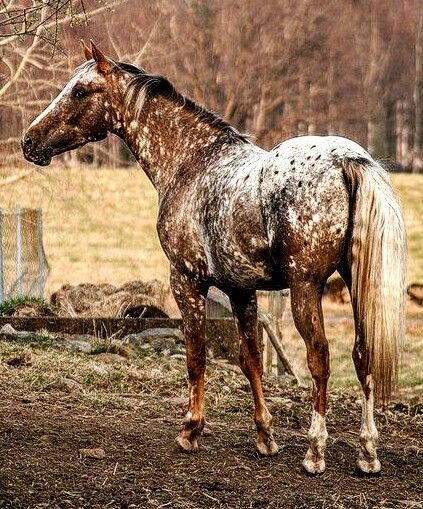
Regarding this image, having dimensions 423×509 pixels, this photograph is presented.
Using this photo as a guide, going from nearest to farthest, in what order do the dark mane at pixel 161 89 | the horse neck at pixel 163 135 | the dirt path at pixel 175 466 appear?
1. the dirt path at pixel 175 466
2. the horse neck at pixel 163 135
3. the dark mane at pixel 161 89

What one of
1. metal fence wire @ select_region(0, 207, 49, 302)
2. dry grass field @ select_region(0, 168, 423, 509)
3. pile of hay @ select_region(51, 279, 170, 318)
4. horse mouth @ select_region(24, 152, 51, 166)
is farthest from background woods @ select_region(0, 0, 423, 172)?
horse mouth @ select_region(24, 152, 51, 166)

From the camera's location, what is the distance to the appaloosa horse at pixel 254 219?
5.00 metres

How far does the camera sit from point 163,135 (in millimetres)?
6336

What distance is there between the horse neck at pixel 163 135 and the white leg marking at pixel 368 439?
1.87 meters

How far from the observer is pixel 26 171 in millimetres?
16844

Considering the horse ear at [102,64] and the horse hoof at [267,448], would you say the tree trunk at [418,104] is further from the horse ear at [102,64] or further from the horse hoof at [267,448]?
the horse hoof at [267,448]

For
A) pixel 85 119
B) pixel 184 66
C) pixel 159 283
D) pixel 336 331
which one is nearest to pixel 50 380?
pixel 85 119

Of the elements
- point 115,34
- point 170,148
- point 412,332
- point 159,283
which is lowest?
point 412,332

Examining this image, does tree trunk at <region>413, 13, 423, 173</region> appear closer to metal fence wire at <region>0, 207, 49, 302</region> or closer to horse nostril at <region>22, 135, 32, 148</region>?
metal fence wire at <region>0, 207, 49, 302</region>

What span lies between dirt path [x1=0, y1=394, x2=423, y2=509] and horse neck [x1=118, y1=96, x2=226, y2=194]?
1.58 m

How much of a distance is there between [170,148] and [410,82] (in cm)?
4575

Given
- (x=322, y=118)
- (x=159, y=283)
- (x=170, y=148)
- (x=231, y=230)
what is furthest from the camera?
(x=322, y=118)

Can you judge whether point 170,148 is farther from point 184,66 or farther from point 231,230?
point 184,66

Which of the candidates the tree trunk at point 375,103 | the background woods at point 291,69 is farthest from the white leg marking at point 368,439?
the tree trunk at point 375,103
